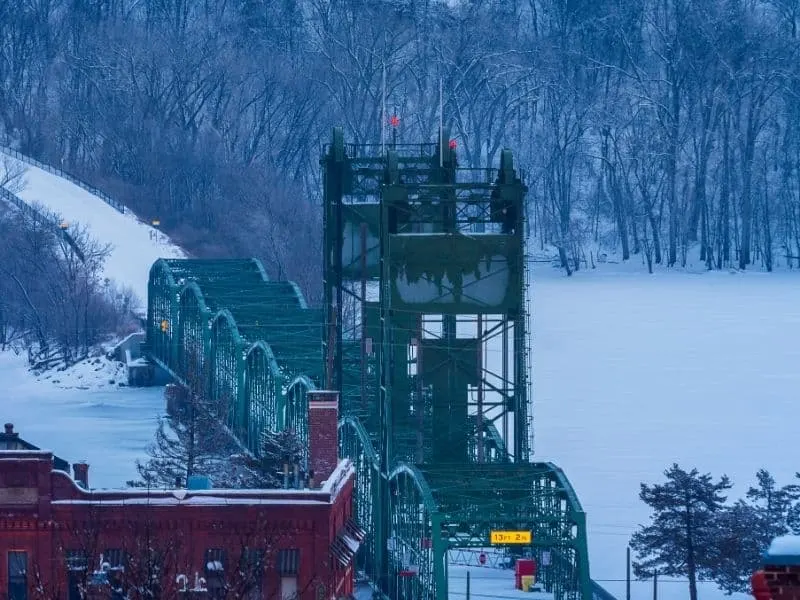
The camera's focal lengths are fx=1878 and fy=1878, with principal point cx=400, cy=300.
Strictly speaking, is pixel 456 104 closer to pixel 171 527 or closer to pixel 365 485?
pixel 365 485

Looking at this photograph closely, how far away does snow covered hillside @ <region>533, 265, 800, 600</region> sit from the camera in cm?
4634

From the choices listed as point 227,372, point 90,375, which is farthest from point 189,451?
point 90,375

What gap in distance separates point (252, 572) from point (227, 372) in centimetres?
3778

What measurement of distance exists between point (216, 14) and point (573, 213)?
1271 inches

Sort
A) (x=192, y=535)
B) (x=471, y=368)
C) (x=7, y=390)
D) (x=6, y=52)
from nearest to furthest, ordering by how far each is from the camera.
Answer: (x=192, y=535) → (x=471, y=368) → (x=7, y=390) → (x=6, y=52)

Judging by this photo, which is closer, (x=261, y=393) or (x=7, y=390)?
(x=261, y=393)

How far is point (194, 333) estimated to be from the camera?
216 ft

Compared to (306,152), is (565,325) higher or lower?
lower

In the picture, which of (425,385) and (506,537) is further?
(425,385)

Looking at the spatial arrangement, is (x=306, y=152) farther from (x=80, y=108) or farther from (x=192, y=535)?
(x=192, y=535)

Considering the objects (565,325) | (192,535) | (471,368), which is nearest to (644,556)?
(471,368)

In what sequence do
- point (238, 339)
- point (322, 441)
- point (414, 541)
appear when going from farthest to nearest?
point (238, 339), point (414, 541), point (322, 441)

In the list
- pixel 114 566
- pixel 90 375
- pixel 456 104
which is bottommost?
pixel 90 375

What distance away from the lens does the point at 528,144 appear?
436 feet
